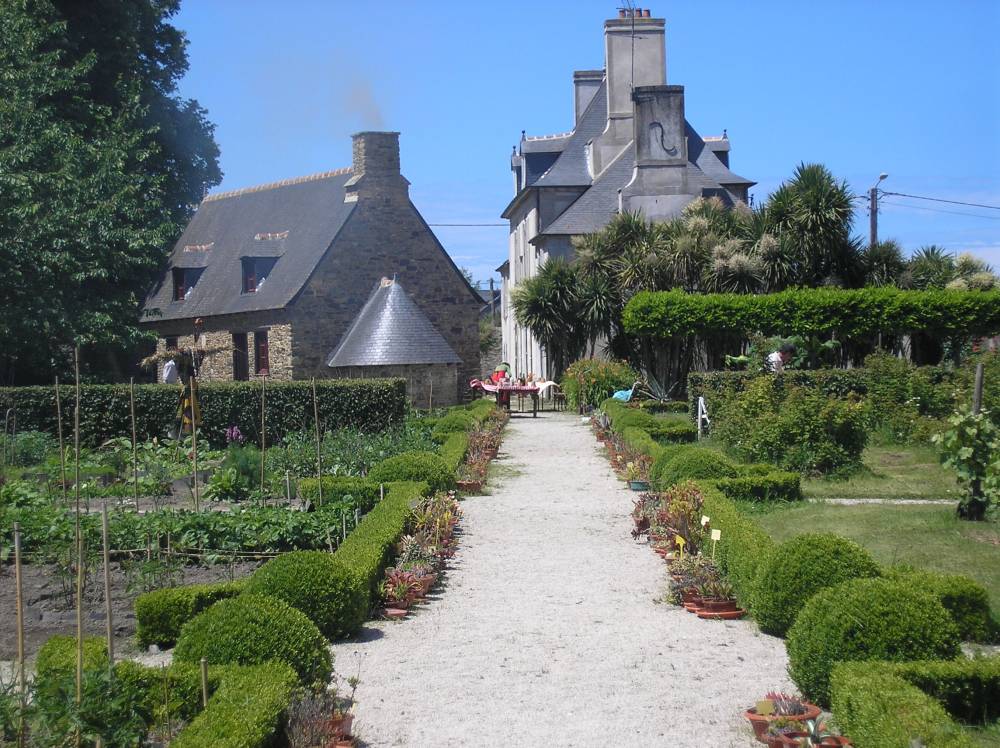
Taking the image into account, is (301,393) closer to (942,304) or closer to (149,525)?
(149,525)

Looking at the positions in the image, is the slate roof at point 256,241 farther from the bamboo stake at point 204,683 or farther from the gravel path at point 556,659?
the bamboo stake at point 204,683

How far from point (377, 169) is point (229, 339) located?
6.59 meters

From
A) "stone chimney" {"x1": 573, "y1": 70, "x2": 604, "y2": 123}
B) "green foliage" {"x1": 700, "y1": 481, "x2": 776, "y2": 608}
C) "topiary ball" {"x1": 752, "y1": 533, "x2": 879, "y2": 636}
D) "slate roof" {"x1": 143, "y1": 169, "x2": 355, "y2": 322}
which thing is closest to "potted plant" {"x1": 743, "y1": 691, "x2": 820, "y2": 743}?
"topiary ball" {"x1": 752, "y1": 533, "x2": 879, "y2": 636}

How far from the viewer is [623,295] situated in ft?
103

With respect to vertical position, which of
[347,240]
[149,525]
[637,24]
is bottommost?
[149,525]

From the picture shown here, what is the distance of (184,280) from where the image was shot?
35.7 m

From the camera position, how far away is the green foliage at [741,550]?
347 inches

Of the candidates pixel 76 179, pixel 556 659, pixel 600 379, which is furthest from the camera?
pixel 76 179

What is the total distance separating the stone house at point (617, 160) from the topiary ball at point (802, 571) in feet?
84.7

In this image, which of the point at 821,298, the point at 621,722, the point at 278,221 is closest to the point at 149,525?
the point at 621,722

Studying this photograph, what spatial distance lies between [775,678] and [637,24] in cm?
3337

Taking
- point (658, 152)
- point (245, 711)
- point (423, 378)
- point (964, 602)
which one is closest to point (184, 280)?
point (423, 378)

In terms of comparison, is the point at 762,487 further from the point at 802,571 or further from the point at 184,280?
the point at 184,280

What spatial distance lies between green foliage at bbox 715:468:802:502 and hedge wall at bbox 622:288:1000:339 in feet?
42.6
